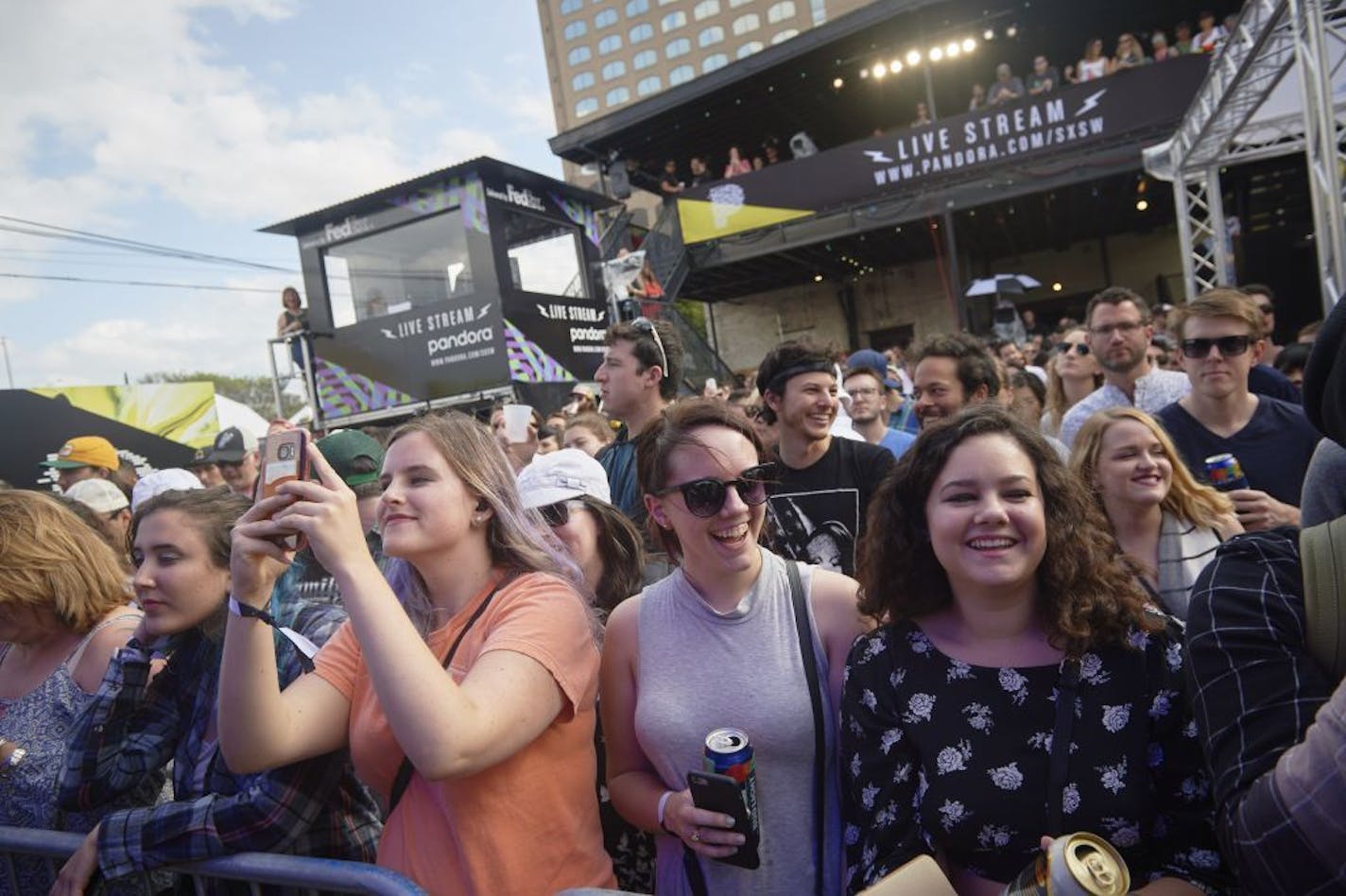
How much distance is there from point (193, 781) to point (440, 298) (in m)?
12.7

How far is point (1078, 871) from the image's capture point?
1056 mm

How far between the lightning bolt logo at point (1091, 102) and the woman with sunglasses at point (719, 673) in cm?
1423

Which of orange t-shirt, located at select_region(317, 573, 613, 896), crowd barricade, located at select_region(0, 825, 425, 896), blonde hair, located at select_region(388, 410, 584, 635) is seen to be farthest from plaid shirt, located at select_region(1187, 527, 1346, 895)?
crowd barricade, located at select_region(0, 825, 425, 896)

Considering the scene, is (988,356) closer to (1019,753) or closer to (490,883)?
(1019,753)

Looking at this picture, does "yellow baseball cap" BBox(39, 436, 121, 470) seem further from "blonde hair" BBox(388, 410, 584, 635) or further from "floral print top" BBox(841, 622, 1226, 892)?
"floral print top" BBox(841, 622, 1226, 892)

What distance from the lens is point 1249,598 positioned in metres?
1.23

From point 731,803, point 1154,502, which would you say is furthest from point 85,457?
point 1154,502

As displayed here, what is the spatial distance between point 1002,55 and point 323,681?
1945 centimetres

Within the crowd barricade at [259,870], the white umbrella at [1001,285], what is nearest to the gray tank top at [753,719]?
the crowd barricade at [259,870]

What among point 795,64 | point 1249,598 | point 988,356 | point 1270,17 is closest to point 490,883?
Answer: point 1249,598

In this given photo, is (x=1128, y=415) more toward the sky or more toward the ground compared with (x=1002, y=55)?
more toward the ground

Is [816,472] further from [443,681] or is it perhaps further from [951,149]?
[951,149]

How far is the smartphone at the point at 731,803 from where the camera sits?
1.48m

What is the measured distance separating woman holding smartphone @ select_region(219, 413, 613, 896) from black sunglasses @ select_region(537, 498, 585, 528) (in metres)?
0.74
